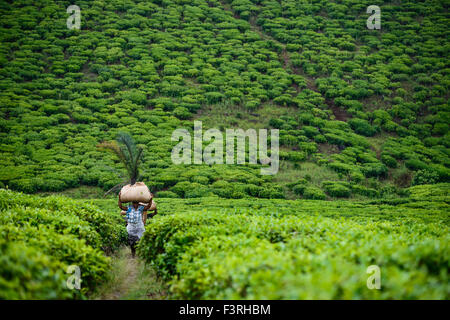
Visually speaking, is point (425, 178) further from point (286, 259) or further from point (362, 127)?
point (286, 259)

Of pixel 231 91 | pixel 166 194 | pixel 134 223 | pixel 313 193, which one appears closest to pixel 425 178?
pixel 313 193

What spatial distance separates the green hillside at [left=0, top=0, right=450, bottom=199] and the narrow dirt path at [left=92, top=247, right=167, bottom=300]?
9.72 meters

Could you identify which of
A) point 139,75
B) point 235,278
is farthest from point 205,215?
point 139,75

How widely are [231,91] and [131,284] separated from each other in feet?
72.5

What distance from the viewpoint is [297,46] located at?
3362cm

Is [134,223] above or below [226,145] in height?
below

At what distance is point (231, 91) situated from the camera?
27.3 m

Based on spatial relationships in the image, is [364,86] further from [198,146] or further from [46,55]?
[46,55]

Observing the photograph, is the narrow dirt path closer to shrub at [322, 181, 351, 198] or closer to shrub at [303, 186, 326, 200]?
shrub at [303, 186, 326, 200]

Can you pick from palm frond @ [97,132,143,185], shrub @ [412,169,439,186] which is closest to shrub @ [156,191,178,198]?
palm frond @ [97,132,143,185]

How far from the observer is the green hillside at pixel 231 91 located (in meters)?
19.2

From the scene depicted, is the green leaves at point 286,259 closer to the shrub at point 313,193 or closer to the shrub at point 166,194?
the shrub at point 166,194

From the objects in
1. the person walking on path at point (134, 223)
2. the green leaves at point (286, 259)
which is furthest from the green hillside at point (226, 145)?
the person walking on path at point (134, 223)

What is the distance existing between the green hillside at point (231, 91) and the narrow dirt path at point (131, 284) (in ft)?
31.9
